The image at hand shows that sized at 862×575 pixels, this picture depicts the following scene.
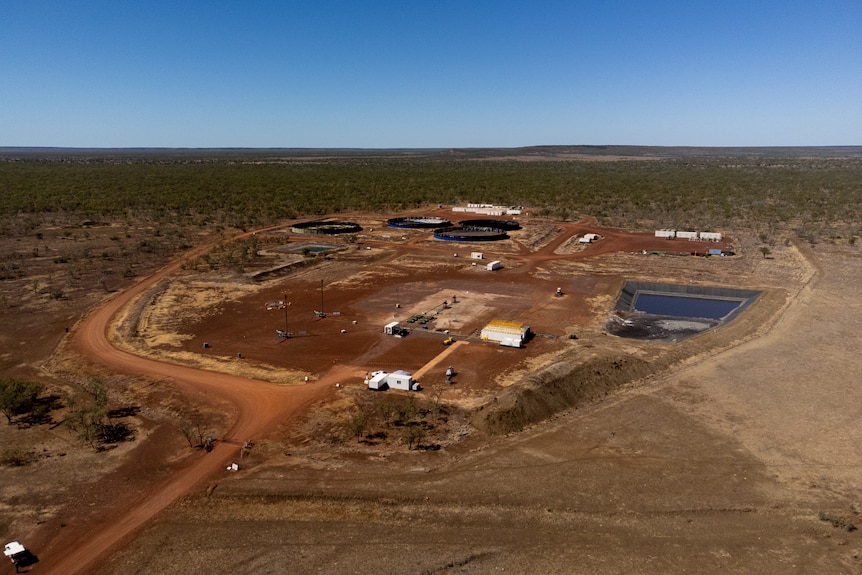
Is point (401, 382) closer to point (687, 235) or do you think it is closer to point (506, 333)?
point (506, 333)

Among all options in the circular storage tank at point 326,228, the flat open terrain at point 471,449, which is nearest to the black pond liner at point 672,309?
the flat open terrain at point 471,449

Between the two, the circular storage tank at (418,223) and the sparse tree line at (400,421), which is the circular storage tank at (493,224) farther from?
the sparse tree line at (400,421)

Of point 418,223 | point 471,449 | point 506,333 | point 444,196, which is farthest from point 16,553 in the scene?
point 444,196

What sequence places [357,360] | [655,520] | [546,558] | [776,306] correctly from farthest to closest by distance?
1. [776,306]
2. [357,360]
3. [655,520]
4. [546,558]

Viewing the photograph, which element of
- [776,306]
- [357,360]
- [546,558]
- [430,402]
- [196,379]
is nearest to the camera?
[546,558]

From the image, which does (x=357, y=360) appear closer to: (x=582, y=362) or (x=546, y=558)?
(x=582, y=362)

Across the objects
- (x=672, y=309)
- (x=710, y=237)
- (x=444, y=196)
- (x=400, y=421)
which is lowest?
(x=672, y=309)

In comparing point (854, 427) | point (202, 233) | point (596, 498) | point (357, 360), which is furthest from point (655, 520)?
point (202, 233)
